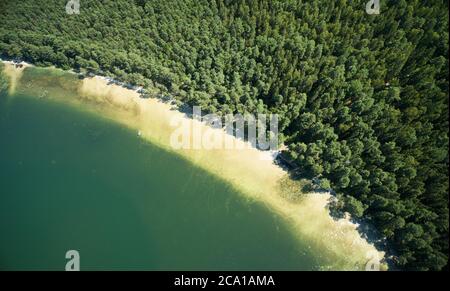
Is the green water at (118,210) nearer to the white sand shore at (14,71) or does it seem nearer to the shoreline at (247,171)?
the shoreline at (247,171)

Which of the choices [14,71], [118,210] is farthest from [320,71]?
[14,71]

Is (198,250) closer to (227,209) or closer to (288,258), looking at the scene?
(227,209)

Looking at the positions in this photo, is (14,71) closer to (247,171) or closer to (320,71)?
(247,171)

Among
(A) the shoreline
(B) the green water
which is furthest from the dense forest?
(B) the green water

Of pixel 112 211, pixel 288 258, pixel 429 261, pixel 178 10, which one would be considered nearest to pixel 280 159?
pixel 288 258

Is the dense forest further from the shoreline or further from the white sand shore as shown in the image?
the shoreline

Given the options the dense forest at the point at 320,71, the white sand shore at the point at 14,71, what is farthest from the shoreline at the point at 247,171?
the white sand shore at the point at 14,71
